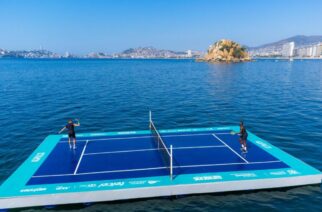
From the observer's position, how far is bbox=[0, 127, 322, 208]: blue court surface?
14047 millimetres

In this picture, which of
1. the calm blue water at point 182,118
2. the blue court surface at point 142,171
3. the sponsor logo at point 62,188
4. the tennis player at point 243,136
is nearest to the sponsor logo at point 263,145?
the blue court surface at point 142,171

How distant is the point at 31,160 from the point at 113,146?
19.9 ft

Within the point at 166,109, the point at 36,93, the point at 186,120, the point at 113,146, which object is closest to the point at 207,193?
the point at 113,146

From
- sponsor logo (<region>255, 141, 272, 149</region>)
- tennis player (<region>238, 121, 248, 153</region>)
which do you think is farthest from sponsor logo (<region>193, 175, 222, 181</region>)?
sponsor logo (<region>255, 141, 272, 149</region>)

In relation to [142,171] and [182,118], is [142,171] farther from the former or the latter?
[182,118]

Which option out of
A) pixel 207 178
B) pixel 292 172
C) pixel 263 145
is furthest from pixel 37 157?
pixel 263 145

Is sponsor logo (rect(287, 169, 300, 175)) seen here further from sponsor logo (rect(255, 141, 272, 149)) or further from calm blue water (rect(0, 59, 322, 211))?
sponsor logo (rect(255, 141, 272, 149))

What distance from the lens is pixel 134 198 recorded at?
14.4 meters

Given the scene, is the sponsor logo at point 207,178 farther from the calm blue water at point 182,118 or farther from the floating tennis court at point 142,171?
the calm blue water at point 182,118

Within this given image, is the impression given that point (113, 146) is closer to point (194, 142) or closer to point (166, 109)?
point (194, 142)

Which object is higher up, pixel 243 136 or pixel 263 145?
pixel 243 136

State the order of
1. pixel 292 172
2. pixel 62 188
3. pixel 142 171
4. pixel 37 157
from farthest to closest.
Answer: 1. pixel 37 157
2. pixel 142 171
3. pixel 292 172
4. pixel 62 188

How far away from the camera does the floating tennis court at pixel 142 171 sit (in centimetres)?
1405

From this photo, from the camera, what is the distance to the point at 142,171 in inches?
640
